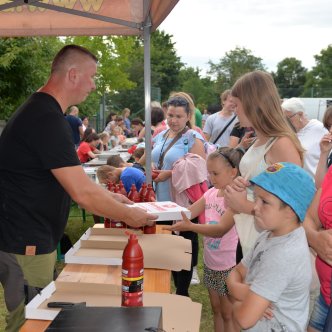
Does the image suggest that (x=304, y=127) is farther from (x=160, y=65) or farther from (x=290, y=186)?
(x=160, y=65)

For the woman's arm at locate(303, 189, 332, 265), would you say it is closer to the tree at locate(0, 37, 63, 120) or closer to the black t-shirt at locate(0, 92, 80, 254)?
the black t-shirt at locate(0, 92, 80, 254)

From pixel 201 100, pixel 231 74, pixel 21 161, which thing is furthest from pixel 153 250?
pixel 231 74

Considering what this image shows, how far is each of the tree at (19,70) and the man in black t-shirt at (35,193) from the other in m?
10.6

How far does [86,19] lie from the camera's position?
3.93m

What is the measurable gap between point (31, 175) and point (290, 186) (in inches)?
49.5

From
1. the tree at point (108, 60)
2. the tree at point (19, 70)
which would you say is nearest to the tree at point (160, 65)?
the tree at point (108, 60)

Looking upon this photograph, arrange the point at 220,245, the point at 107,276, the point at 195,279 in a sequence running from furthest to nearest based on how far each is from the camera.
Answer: the point at 195,279
the point at 220,245
the point at 107,276

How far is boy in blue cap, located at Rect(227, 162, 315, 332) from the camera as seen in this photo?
67.8 inches

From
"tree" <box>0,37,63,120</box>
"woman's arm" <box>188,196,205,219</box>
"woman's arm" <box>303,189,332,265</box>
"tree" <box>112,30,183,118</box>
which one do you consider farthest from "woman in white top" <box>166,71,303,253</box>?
"tree" <box>112,30,183,118</box>

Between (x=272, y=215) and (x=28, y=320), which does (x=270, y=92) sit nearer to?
(x=272, y=215)

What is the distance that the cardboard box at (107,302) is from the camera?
1.83m

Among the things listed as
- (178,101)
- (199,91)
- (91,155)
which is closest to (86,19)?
(178,101)

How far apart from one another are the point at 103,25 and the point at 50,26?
0.46 metres

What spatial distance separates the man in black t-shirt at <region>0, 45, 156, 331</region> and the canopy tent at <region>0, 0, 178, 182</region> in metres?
1.41
